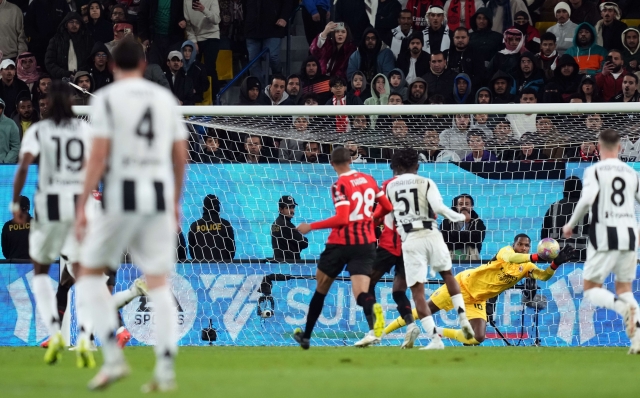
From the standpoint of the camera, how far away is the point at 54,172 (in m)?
8.78

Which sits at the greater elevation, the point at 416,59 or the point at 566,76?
the point at 416,59

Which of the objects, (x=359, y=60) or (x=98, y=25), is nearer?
(x=359, y=60)

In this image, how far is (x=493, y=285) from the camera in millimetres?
12680

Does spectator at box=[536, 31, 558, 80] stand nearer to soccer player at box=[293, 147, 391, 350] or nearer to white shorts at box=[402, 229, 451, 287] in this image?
white shorts at box=[402, 229, 451, 287]

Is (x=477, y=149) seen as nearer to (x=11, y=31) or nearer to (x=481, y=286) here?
(x=481, y=286)

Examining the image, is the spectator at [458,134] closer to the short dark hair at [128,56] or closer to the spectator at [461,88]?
the spectator at [461,88]

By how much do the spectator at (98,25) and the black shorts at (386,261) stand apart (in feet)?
27.4

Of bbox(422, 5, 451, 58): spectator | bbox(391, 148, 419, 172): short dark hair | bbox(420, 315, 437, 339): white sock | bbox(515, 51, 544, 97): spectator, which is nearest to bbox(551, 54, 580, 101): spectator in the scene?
bbox(515, 51, 544, 97): spectator

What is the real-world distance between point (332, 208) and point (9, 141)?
4.82 meters

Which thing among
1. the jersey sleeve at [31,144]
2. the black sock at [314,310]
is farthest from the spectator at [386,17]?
the jersey sleeve at [31,144]

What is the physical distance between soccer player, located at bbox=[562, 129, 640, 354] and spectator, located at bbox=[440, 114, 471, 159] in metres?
4.67

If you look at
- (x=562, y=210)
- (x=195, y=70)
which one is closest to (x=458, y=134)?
(x=562, y=210)

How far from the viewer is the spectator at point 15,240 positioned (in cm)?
1441

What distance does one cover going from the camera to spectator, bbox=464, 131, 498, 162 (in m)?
14.4
